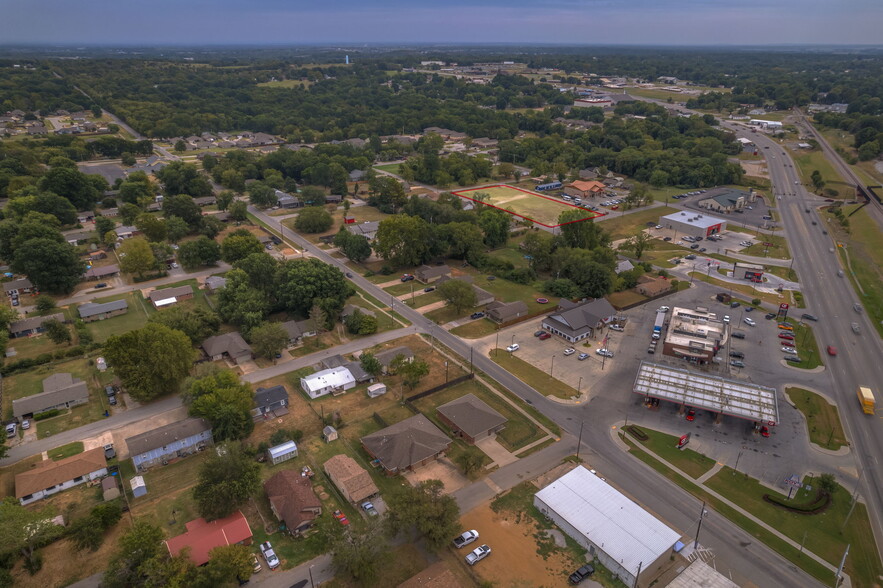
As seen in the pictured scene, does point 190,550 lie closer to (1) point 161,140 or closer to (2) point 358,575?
(2) point 358,575

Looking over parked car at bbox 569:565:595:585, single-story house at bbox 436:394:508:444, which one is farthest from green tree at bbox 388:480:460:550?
single-story house at bbox 436:394:508:444

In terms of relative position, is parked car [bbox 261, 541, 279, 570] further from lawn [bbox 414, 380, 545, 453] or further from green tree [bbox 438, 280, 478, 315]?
green tree [bbox 438, 280, 478, 315]

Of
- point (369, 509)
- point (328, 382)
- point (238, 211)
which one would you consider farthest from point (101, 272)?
point (369, 509)

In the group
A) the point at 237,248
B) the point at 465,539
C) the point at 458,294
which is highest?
the point at 237,248

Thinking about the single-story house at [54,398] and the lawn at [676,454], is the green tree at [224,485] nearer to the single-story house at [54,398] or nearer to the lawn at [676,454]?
the single-story house at [54,398]

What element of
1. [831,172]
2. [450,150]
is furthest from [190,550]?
[831,172]

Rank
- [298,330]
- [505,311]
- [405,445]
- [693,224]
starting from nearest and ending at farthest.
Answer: [405,445], [298,330], [505,311], [693,224]

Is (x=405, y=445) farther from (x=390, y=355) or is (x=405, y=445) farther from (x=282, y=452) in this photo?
(x=390, y=355)
